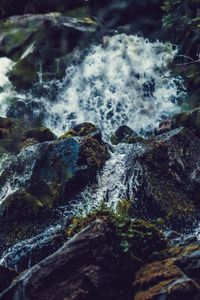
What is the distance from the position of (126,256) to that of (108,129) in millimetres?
11252

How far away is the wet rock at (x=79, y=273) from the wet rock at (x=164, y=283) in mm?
395

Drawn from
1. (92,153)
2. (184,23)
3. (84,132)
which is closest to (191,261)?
(92,153)

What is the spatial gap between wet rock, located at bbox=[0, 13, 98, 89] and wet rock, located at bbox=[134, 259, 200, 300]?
45.3ft

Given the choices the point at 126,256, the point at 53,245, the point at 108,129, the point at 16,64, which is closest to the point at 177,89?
the point at 108,129

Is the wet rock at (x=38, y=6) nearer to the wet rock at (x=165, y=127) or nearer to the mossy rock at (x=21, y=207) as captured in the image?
the wet rock at (x=165, y=127)

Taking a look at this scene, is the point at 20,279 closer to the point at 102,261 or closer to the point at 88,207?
the point at 102,261

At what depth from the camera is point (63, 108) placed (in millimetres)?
21672

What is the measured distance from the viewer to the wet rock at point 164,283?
8.55m

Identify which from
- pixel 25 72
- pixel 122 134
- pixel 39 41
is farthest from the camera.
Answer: pixel 39 41

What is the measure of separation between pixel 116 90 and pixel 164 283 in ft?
44.7

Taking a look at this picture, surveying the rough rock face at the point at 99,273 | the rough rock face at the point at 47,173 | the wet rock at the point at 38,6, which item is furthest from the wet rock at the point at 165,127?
the wet rock at the point at 38,6

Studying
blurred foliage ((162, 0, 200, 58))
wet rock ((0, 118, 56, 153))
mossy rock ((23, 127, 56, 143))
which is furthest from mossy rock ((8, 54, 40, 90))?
blurred foliage ((162, 0, 200, 58))

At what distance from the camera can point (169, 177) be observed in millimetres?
14570

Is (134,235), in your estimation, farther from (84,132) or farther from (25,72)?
(25,72)
